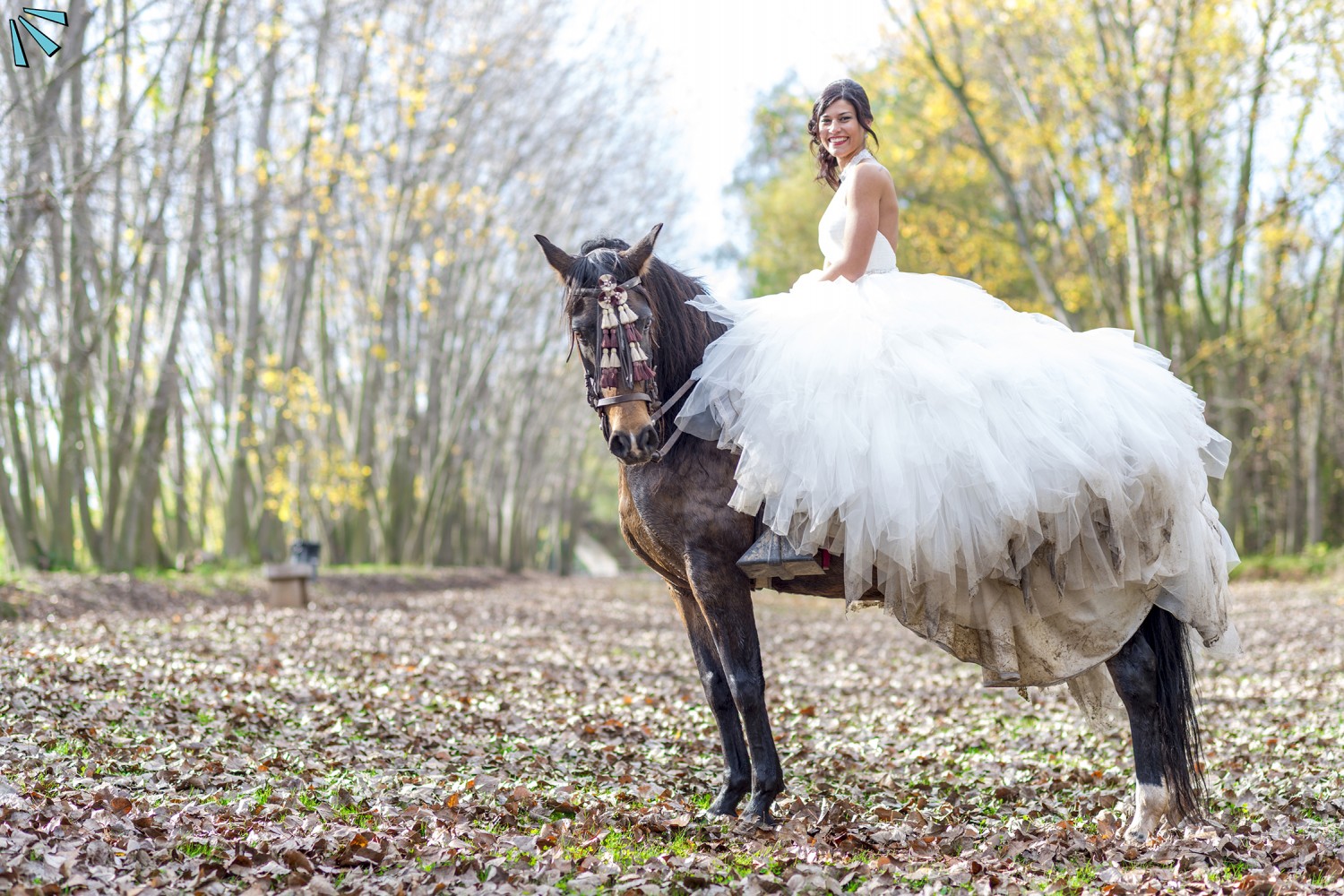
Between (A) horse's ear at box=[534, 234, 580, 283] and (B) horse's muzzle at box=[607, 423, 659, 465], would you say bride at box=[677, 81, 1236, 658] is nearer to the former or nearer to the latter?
(B) horse's muzzle at box=[607, 423, 659, 465]

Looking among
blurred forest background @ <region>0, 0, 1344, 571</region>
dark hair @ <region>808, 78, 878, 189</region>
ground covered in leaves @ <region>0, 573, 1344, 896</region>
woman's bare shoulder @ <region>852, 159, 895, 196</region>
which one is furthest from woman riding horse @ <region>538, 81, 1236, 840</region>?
blurred forest background @ <region>0, 0, 1344, 571</region>

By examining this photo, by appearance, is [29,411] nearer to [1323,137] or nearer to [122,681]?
[122,681]

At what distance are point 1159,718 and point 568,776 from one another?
2.81 meters

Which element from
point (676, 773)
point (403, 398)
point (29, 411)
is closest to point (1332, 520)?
point (403, 398)

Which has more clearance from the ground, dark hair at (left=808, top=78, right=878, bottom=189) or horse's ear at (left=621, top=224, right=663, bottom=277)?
dark hair at (left=808, top=78, right=878, bottom=189)

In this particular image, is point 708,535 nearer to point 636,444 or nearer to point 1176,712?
point 636,444

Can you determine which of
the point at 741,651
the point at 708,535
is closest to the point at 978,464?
the point at 708,535

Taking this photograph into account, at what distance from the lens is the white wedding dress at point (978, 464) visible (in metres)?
3.96

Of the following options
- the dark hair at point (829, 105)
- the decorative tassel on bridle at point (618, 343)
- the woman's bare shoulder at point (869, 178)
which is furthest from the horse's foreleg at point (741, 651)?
the dark hair at point (829, 105)

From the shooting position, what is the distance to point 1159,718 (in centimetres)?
430

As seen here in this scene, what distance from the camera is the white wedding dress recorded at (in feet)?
13.0

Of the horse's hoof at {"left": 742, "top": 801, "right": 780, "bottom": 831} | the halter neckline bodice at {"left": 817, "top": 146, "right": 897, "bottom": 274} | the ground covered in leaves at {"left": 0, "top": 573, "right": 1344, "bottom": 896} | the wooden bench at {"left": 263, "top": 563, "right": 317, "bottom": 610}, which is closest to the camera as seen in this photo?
the ground covered in leaves at {"left": 0, "top": 573, "right": 1344, "bottom": 896}

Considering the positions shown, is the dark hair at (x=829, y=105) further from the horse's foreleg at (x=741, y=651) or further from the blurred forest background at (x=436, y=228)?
the blurred forest background at (x=436, y=228)

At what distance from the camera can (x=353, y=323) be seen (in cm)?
2561
